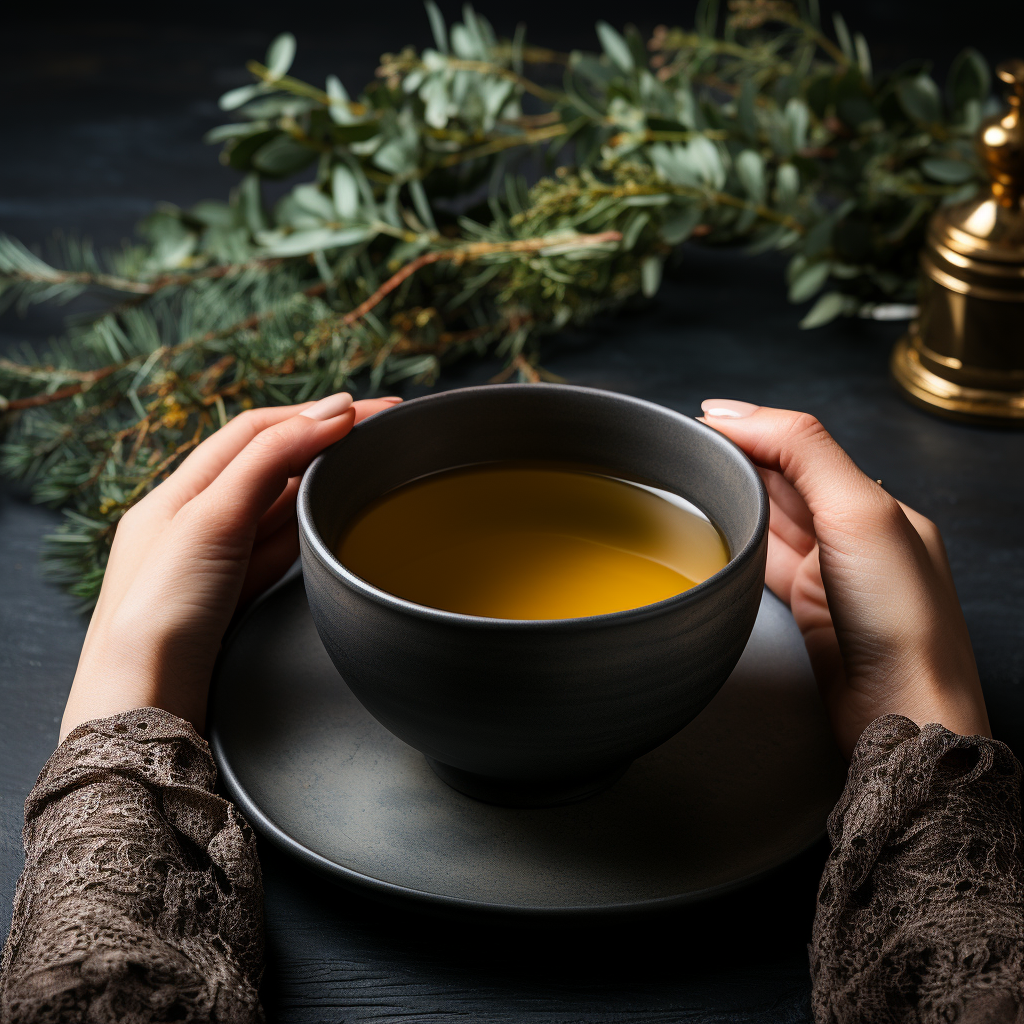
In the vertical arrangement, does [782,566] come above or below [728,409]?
below

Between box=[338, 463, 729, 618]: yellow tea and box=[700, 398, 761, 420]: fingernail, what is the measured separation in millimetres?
80

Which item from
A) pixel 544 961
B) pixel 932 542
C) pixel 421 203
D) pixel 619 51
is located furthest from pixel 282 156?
pixel 544 961

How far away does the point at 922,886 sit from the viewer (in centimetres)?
52

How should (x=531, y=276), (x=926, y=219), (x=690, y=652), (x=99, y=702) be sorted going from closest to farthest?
(x=690, y=652) → (x=99, y=702) → (x=531, y=276) → (x=926, y=219)

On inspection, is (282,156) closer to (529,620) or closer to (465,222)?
(465,222)

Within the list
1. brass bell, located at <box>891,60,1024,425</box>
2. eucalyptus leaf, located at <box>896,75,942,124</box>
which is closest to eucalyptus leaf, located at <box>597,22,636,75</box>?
eucalyptus leaf, located at <box>896,75,942,124</box>

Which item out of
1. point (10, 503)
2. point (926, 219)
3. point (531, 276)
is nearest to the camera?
point (10, 503)

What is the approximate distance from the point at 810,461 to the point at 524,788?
29 cm

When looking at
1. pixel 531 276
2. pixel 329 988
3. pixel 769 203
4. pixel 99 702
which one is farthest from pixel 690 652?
pixel 769 203

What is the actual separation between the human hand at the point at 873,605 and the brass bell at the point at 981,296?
0.49 meters

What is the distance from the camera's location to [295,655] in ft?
2.25

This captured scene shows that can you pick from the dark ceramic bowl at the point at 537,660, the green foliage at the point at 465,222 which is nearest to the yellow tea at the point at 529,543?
the dark ceramic bowl at the point at 537,660

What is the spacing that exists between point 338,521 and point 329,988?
0.88 ft

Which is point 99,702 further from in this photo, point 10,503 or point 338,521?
point 10,503
